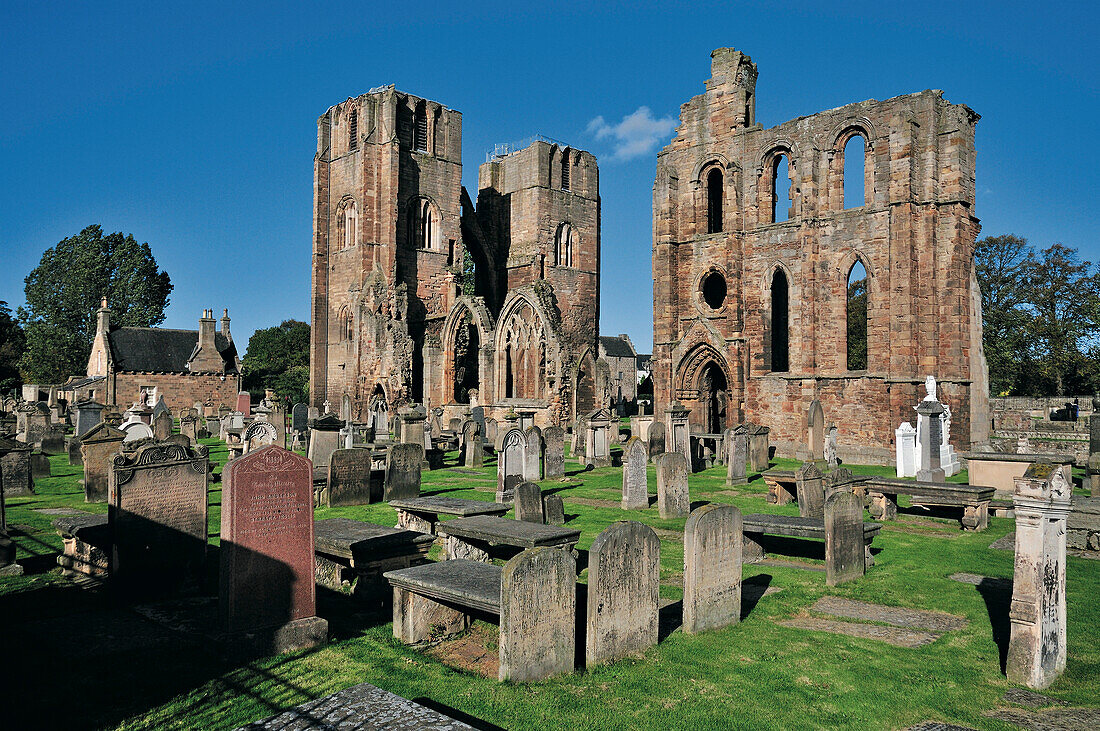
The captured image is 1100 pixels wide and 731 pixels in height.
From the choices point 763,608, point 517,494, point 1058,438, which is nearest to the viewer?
point 763,608

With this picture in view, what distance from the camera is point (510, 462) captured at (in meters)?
15.1

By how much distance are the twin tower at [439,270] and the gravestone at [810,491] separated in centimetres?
2168

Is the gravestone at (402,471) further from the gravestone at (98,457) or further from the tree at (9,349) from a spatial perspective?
the tree at (9,349)

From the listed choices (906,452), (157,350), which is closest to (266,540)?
(906,452)

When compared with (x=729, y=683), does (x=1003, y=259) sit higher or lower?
higher

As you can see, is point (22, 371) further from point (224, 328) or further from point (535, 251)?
point (535, 251)

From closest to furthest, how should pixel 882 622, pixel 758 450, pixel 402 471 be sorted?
1. pixel 882 622
2. pixel 402 471
3. pixel 758 450

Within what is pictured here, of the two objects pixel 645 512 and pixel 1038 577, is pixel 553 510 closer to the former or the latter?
pixel 645 512

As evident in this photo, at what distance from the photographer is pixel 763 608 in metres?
8.09

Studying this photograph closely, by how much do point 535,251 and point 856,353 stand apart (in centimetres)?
2412

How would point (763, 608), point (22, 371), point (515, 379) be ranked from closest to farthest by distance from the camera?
point (763, 608) < point (515, 379) < point (22, 371)

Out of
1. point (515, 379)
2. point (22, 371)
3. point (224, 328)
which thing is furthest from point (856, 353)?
point (22, 371)

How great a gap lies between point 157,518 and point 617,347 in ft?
276

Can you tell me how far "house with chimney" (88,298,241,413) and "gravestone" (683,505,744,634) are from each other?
149 ft
